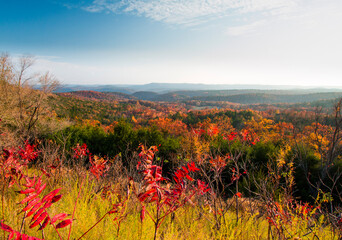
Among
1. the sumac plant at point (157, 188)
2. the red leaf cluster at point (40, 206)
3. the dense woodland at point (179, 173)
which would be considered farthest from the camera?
the dense woodland at point (179, 173)

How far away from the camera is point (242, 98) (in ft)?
402

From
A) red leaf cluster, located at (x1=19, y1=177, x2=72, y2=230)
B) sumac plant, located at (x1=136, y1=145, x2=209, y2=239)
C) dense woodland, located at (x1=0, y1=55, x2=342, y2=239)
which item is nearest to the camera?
red leaf cluster, located at (x1=19, y1=177, x2=72, y2=230)

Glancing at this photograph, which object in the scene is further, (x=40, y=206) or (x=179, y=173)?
(x=179, y=173)

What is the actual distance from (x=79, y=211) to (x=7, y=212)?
804 mm

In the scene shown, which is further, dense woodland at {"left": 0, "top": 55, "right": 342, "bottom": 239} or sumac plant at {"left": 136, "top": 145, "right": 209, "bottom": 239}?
dense woodland at {"left": 0, "top": 55, "right": 342, "bottom": 239}

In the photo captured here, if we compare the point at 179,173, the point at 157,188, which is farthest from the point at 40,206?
the point at 179,173

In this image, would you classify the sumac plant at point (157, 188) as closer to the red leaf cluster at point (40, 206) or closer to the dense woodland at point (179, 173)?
the dense woodland at point (179, 173)

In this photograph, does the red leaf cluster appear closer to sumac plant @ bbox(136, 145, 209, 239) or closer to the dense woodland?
the dense woodland

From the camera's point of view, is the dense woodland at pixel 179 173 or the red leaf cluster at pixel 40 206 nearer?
Answer: the red leaf cluster at pixel 40 206

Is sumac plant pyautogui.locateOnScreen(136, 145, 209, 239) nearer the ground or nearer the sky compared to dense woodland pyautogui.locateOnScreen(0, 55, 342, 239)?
nearer the sky

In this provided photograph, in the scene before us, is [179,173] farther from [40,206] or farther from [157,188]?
[40,206]

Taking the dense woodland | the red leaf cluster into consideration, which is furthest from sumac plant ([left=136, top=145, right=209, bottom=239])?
the red leaf cluster

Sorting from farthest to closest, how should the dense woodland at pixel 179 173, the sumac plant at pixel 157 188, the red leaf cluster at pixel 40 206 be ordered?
the dense woodland at pixel 179 173 < the sumac plant at pixel 157 188 < the red leaf cluster at pixel 40 206

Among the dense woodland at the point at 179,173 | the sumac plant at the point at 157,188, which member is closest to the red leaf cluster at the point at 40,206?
the dense woodland at the point at 179,173
